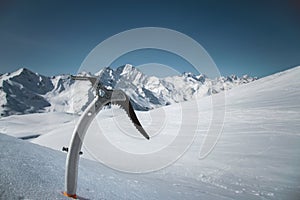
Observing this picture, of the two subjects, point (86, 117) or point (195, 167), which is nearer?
point (86, 117)

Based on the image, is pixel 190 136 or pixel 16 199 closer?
pixel 16 199

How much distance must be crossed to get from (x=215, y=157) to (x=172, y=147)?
2552 millimetres

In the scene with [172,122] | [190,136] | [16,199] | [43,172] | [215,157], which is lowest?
[16,199]

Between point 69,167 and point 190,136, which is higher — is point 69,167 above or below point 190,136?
below

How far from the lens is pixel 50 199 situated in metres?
2.25

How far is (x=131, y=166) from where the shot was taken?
24.3 feet

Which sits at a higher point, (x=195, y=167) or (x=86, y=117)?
(x=195, y=167)

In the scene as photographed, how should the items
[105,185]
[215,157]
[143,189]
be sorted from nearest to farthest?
1. [105,185]
2. [143,189]
3. [215,157]

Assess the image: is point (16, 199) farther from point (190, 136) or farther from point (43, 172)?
point (190, 136)

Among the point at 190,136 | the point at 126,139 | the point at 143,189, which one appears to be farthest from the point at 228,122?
the point at 143,189

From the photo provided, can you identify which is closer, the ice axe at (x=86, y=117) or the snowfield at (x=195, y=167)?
the ice axe at (x=86, y=117)

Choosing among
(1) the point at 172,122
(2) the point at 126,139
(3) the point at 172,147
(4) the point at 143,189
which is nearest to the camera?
(4) the point at 143,189

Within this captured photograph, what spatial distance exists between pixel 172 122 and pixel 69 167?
14.6m

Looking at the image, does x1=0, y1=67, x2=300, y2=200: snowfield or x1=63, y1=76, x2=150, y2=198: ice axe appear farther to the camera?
x1=0, y1=67, x2=300, y2=200: snowfield
